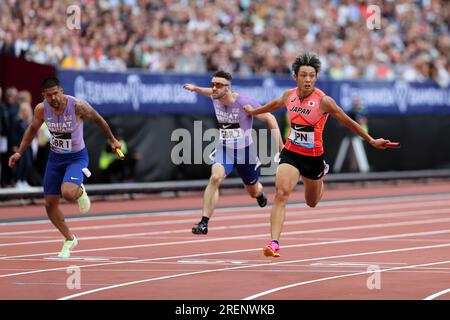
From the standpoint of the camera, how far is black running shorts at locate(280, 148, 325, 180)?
14516mm

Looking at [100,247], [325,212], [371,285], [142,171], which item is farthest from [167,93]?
[371,285]

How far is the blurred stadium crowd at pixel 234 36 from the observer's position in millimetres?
25734

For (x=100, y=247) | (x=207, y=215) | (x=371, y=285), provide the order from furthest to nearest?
1. (x=207, y=215)
2. (x=100, y=247)
3. (x=371, y=285)

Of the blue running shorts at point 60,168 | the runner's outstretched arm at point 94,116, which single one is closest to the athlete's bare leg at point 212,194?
the blue running shorts at point 60,168

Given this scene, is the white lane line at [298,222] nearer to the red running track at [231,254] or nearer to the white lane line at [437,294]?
the red running track at [231,254]

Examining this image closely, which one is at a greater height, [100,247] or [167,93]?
[167,93]

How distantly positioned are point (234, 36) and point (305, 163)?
16.8m

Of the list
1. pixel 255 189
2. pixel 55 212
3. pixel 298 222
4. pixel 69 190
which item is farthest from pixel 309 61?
pixel 298 222

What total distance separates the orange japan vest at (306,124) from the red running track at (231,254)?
1.32 m

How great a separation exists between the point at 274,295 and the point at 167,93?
16.9 metres

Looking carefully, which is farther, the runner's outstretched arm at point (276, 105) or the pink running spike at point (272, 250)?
the runner's outstretched arm at point (276, 105)

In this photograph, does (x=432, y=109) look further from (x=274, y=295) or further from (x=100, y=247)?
(x=274, y=295)

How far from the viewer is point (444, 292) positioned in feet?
36.8
